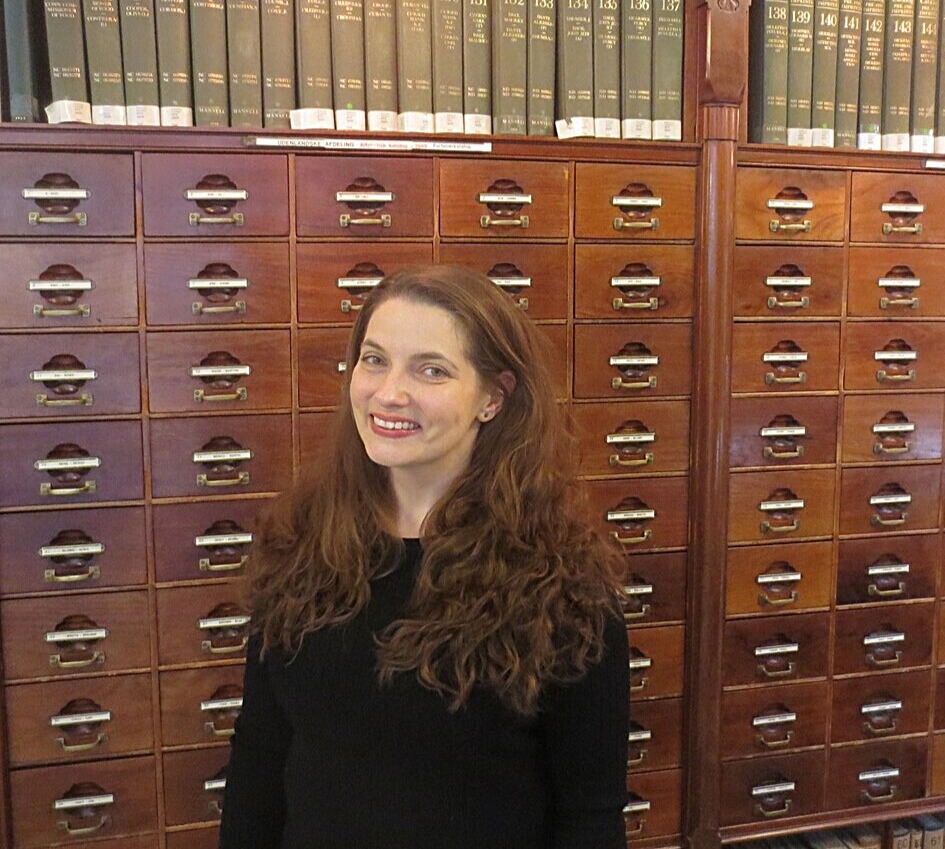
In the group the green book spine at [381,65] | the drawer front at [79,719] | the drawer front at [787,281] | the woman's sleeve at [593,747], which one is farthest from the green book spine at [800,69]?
the drawer front at [79,719]

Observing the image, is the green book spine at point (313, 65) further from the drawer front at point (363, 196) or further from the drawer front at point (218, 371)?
the drawer front at point (218, 371)

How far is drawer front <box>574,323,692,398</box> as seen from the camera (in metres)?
1.75

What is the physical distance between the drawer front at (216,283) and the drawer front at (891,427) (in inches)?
47.2

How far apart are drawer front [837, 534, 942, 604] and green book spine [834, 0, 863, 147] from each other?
0.85 meters

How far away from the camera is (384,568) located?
103cm

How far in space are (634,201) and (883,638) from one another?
1.11m

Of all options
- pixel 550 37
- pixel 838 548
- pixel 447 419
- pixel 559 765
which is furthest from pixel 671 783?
pixel 550 37

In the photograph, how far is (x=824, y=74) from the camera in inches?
70.2

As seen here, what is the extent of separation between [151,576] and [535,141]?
109 cm

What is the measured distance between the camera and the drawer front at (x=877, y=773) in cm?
198

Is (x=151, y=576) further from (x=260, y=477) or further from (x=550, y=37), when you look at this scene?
(x=550, y=37)

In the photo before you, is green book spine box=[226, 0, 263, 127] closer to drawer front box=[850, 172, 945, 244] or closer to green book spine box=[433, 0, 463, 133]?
green book spine box=[433, 0, 463, 133]

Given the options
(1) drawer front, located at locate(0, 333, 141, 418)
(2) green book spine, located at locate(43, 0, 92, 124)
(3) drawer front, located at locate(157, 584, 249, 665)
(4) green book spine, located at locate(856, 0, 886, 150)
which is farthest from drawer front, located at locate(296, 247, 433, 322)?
(4) green book spine, located at locate(856, 0, 886, 150)

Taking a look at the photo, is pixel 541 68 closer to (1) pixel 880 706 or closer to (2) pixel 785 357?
(2) pixel 785 357
